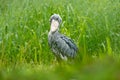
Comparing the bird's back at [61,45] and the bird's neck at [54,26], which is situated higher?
the bird's neck at [54,26]

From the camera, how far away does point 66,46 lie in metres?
6.14

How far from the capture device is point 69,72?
2.66 ft

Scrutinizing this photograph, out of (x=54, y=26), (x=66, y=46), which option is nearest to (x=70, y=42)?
(x=66, y=46)

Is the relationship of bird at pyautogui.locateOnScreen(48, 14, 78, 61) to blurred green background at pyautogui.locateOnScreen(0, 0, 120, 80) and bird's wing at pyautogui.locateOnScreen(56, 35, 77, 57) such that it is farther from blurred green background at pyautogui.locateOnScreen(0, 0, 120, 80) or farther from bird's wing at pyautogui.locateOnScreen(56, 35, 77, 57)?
blurred green background at pyautogui.locateOnScreen(0, 0, 120, 80)

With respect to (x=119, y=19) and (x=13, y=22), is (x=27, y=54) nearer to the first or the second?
(x=13, y=22)

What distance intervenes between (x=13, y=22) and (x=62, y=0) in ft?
3.63

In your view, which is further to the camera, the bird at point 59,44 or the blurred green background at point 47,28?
the blurred green background at point 47,28

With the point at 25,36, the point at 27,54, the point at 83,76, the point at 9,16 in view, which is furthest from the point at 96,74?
the point at 9,16

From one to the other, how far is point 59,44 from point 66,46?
0.11 metres

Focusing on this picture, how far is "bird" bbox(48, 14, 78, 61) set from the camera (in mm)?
6043

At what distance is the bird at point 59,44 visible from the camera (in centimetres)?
604

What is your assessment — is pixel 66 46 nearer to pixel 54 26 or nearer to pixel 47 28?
pixel 54 26

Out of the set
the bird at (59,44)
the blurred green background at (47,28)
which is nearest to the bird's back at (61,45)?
the bird at (59,44)

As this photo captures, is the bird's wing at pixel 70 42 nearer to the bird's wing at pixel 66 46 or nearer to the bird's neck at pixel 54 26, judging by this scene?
the bird's wing at pixel 66 46
